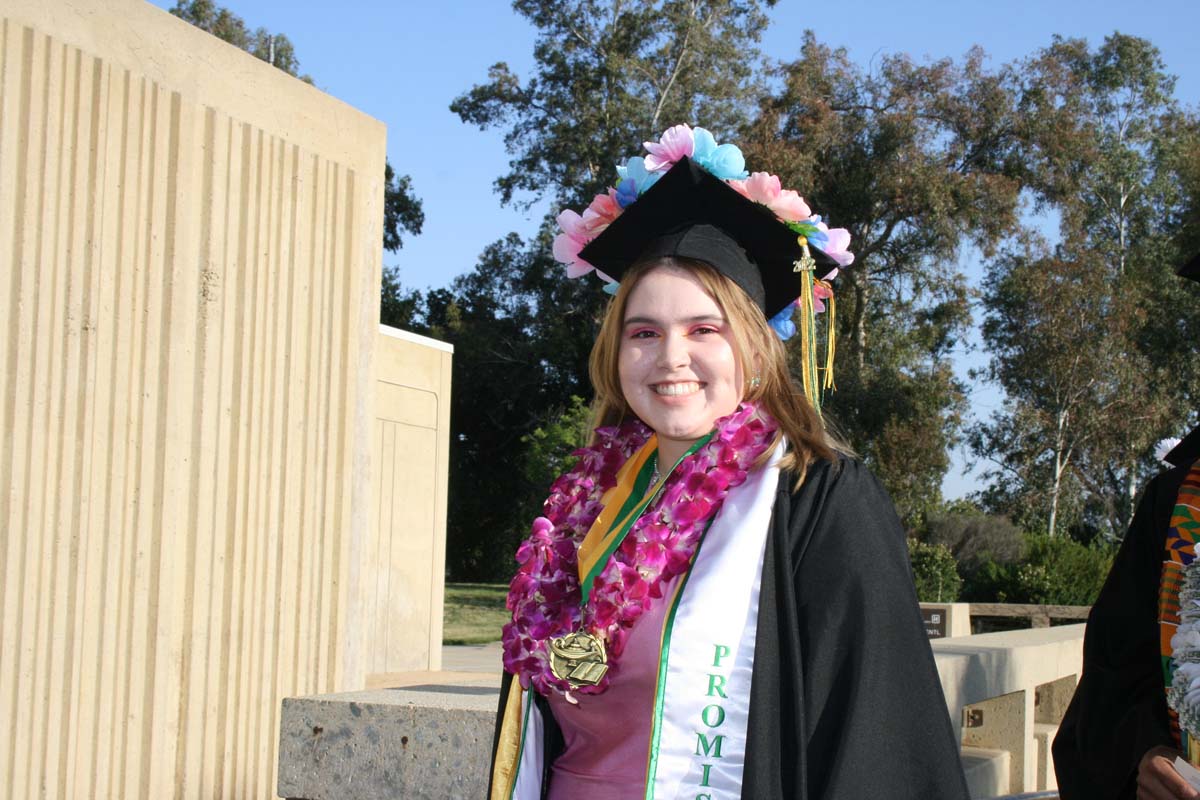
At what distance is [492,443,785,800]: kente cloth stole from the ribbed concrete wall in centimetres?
359

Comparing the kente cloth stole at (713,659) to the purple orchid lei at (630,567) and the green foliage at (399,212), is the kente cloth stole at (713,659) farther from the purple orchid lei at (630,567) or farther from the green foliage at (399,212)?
the green foliage at (399,212)

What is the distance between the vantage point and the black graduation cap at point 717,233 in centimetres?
244

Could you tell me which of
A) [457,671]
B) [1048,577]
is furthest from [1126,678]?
[1048,577]

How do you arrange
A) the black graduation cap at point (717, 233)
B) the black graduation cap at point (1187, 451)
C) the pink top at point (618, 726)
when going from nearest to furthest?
1. the pink top at point (618, 726)
2. the black graduation cap at point (717, 233)
3. the black graduation cap at point (1187, 451)

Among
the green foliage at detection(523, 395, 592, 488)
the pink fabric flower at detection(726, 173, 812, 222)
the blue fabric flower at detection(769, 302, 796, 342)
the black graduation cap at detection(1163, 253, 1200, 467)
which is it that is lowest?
the black graduation cap at detection(1163, 253, 1200, 467)

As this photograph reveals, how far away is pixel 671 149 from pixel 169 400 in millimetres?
3732

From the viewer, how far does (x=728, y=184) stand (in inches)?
98.0

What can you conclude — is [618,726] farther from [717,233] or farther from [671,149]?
[671,149]

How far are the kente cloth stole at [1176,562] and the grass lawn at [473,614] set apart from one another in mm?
12445

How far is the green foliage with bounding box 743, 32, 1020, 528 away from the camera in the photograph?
88.3ft

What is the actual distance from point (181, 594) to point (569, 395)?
2454 cm

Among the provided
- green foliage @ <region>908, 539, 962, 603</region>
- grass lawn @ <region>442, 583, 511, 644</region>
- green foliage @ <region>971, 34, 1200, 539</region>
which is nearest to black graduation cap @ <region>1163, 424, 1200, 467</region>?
grass lawn @ <region>442, 583, 511, 644</region>

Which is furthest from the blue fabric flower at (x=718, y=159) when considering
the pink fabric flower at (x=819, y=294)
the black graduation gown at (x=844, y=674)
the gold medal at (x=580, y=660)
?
the gold medal at (x=580, y=660)

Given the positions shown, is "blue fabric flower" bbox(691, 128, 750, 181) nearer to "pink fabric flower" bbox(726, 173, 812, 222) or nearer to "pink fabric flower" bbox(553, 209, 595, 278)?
"pink fabric flower" bbox(726, 173, 812, 222)
